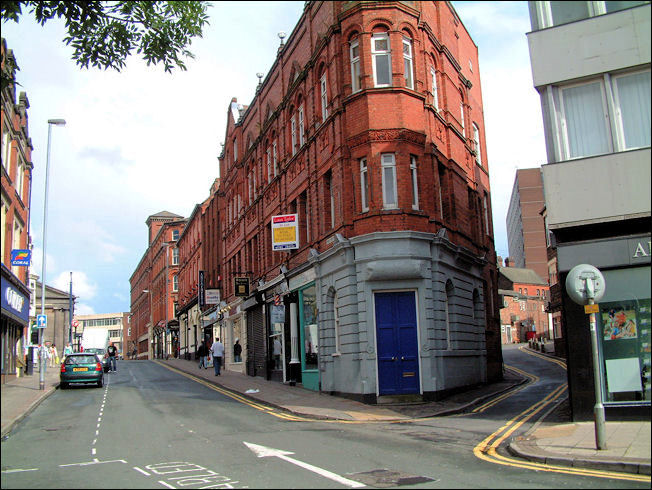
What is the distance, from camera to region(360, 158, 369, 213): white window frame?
20.3m

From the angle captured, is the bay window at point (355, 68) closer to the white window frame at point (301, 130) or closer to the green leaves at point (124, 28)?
the white window frame at point (301, 130)

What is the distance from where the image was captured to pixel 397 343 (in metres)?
19.2

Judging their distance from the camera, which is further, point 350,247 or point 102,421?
point 350,247

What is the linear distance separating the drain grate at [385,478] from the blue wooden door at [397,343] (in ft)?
32.8

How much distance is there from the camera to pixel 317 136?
933 inches

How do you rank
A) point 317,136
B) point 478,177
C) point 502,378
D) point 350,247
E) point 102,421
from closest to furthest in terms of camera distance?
point 102,421
point 350,247
point 317,136
point 502,378
point 478,177

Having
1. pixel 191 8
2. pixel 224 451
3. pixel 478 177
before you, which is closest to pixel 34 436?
pixel 224 451

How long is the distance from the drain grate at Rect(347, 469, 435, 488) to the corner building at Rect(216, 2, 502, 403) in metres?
10.0

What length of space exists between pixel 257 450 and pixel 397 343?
8820 mm

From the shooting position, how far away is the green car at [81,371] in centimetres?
2648

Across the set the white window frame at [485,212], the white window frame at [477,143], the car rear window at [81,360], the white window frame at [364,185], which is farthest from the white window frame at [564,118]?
the car rear window at [81,360]

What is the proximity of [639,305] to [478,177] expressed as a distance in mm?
17179

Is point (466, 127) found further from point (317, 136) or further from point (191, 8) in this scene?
point (191, 8)

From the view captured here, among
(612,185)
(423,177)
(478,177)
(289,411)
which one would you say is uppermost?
(478,177)
